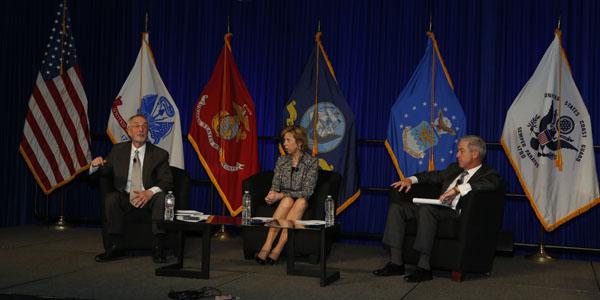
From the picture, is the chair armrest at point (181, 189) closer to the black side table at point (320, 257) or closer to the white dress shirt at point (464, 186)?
the black side table at point (320, 257)

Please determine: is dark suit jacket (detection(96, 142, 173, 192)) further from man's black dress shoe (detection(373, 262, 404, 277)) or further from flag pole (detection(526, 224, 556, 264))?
flag pole (detection(526, 224, 556, 264))

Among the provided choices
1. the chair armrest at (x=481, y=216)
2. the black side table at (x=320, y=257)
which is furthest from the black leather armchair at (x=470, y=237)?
the black side table at (x=320, y=257)

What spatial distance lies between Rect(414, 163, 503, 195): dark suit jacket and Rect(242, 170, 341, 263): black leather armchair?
29.6 inches

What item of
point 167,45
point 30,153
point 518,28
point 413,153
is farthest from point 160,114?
point 518,28

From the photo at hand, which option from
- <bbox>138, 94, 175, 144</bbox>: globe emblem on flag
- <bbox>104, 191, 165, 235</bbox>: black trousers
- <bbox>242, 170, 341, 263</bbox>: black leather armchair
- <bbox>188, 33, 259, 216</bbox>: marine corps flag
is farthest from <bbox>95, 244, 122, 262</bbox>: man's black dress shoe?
<bbox>138, 94, 175, 144</bbox>: globe emblem on flag

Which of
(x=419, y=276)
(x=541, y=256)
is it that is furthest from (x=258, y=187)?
(x=541, y=256)

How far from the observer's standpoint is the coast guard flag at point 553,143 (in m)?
5.88

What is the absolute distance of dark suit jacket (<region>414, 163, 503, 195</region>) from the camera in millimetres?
4809

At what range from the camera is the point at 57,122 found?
7.24 meters

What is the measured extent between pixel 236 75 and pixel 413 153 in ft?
6.50

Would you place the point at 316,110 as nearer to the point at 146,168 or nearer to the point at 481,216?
the point at 146,168

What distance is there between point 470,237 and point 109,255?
104 inches

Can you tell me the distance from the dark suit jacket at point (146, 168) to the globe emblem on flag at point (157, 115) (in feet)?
4.89

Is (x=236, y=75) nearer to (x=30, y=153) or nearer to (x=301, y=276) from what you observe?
(x=30, y=153)
